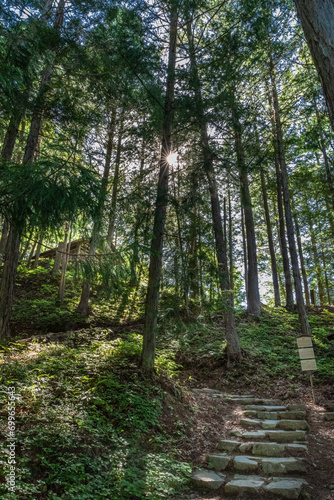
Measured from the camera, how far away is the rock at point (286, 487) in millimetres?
3537

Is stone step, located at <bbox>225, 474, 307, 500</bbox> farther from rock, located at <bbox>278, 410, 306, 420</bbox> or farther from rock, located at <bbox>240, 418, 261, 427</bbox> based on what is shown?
rock, located at <bbox>278, 410, 306, 420</bbox>

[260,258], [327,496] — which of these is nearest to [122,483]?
[327,496]

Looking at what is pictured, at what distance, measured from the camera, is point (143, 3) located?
6.47m

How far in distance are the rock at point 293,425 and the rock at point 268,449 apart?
99 cm

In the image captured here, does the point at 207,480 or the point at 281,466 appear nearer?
the point at 207,480

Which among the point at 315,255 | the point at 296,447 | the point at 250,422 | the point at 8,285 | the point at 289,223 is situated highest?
the point at 315,255

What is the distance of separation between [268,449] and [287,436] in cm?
68

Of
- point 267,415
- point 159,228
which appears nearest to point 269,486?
point 267,415

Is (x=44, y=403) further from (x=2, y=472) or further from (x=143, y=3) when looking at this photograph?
(x=143, y=3)

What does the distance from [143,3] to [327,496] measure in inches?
370

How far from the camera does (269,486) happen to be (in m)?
3.71

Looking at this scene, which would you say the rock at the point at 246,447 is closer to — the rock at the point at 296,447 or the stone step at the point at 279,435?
the stone step at the point at 279,435

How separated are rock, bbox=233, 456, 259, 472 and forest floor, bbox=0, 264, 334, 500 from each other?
538 mm

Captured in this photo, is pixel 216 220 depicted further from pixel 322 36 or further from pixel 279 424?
pixel 322 36
